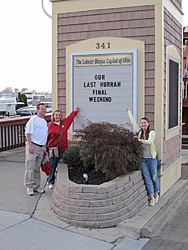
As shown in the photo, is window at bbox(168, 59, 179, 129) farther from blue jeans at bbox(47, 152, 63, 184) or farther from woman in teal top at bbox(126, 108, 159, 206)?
blue jeans at bbox(47, 152, 63, 184)

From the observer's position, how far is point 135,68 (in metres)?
7.38

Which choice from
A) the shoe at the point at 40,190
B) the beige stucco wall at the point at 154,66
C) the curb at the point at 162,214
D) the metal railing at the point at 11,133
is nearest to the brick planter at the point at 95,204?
the curb at the point at 162,214

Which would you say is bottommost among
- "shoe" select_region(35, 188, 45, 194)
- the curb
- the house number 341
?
the curb

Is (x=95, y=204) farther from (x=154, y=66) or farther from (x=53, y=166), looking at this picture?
(x=154, y=66)

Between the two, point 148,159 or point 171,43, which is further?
point 171,43

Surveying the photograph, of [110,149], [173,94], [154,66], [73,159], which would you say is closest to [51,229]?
[110,149]

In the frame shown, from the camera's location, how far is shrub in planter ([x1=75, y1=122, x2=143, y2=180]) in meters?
6.11

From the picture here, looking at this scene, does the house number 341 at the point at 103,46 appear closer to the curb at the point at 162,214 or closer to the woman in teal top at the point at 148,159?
the woman in teal top at the point at 148,159

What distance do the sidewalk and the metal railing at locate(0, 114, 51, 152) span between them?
538 cm

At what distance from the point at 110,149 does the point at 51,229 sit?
147cm

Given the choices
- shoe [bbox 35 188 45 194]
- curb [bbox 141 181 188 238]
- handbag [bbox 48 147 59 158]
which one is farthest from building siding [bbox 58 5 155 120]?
shoe [bbox 35 188 45 194]

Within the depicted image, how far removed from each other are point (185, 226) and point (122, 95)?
2.68 metres

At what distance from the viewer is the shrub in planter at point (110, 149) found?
611cm

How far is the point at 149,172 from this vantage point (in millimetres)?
6844
